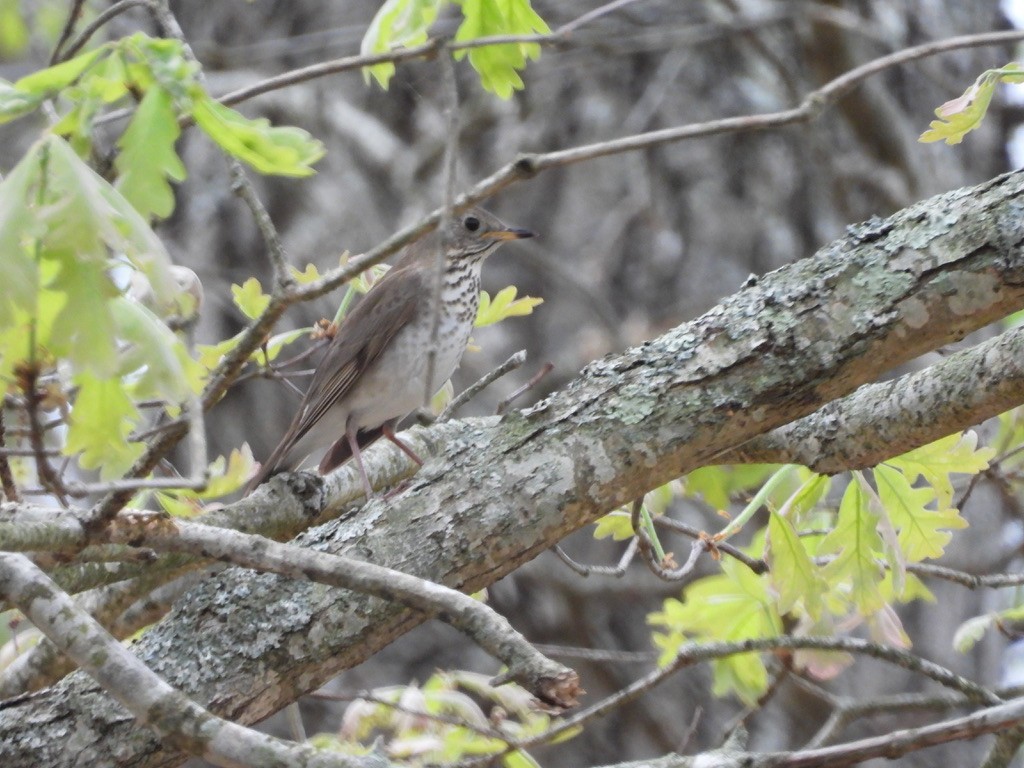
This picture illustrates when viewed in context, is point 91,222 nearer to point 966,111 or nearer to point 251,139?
point 251,139

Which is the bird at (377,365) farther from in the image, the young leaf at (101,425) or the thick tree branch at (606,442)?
the young leaf at (101,425)

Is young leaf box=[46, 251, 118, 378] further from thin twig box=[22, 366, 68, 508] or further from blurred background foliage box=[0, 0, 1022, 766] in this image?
blurred background foliage box=[0, 0, 1022, 766]

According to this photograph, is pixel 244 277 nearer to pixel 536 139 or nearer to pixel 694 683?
pixel 536 139

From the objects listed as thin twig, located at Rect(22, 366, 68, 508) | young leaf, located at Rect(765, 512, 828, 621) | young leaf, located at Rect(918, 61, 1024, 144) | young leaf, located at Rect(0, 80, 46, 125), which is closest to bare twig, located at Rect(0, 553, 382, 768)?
thin twig, located at Rect(22, 366, 68, 508)

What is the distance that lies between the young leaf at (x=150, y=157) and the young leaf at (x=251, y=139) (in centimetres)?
4

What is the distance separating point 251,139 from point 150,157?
0.12 m

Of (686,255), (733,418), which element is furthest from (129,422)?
(686,255)

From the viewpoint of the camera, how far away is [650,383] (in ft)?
5.93

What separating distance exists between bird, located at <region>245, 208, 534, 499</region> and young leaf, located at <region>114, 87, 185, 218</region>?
150cm

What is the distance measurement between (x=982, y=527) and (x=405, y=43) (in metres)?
2.98

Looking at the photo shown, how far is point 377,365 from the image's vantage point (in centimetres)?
324

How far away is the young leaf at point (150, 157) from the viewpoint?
1518mm

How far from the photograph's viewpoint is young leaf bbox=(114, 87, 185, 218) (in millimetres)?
1518

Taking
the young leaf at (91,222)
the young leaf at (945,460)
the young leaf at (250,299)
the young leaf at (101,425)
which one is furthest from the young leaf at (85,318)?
the young leaf at (945,460)
